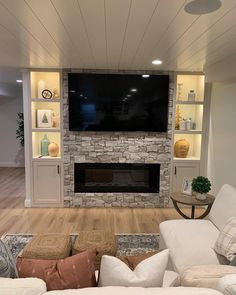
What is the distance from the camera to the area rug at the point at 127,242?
10.2 ft

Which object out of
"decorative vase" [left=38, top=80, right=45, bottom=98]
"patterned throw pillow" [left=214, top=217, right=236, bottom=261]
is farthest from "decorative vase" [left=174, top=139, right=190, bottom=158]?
"decorative vase" [left=38, top=80, right=45, bottom=98]

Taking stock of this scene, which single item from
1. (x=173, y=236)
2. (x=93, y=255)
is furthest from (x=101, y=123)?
(x=93, y=255)

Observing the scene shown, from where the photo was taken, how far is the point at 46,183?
4473mm

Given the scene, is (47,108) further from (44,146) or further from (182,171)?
(182,171)

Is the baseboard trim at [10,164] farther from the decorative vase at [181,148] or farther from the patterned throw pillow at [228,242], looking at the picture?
the patterned throw pillow at [228,242]

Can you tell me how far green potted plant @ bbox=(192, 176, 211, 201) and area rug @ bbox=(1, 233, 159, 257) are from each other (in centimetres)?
81

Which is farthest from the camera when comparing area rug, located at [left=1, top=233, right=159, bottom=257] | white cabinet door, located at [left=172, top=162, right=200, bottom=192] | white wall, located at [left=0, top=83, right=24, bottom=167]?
white wall, located at [left=0, top=83, right=24, bottom=167]

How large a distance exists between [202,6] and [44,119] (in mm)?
3364

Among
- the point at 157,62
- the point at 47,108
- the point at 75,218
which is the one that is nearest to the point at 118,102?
the point at 157,62

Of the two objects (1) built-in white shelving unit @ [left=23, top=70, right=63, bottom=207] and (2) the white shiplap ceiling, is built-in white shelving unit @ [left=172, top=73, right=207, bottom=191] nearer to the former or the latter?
(2) the white shiplap ceiling

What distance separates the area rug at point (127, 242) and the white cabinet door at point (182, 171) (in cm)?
124

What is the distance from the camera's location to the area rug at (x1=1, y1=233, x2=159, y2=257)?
10.2 ft

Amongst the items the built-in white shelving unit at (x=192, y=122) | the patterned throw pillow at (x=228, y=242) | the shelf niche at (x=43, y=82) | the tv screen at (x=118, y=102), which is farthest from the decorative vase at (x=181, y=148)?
the patterned throw pillow at (x=228, y=242)

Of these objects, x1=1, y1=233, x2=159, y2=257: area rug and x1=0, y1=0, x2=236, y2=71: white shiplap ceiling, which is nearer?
x1=0, y1=0, x2=236, y2=71: white shiplap ceiling
